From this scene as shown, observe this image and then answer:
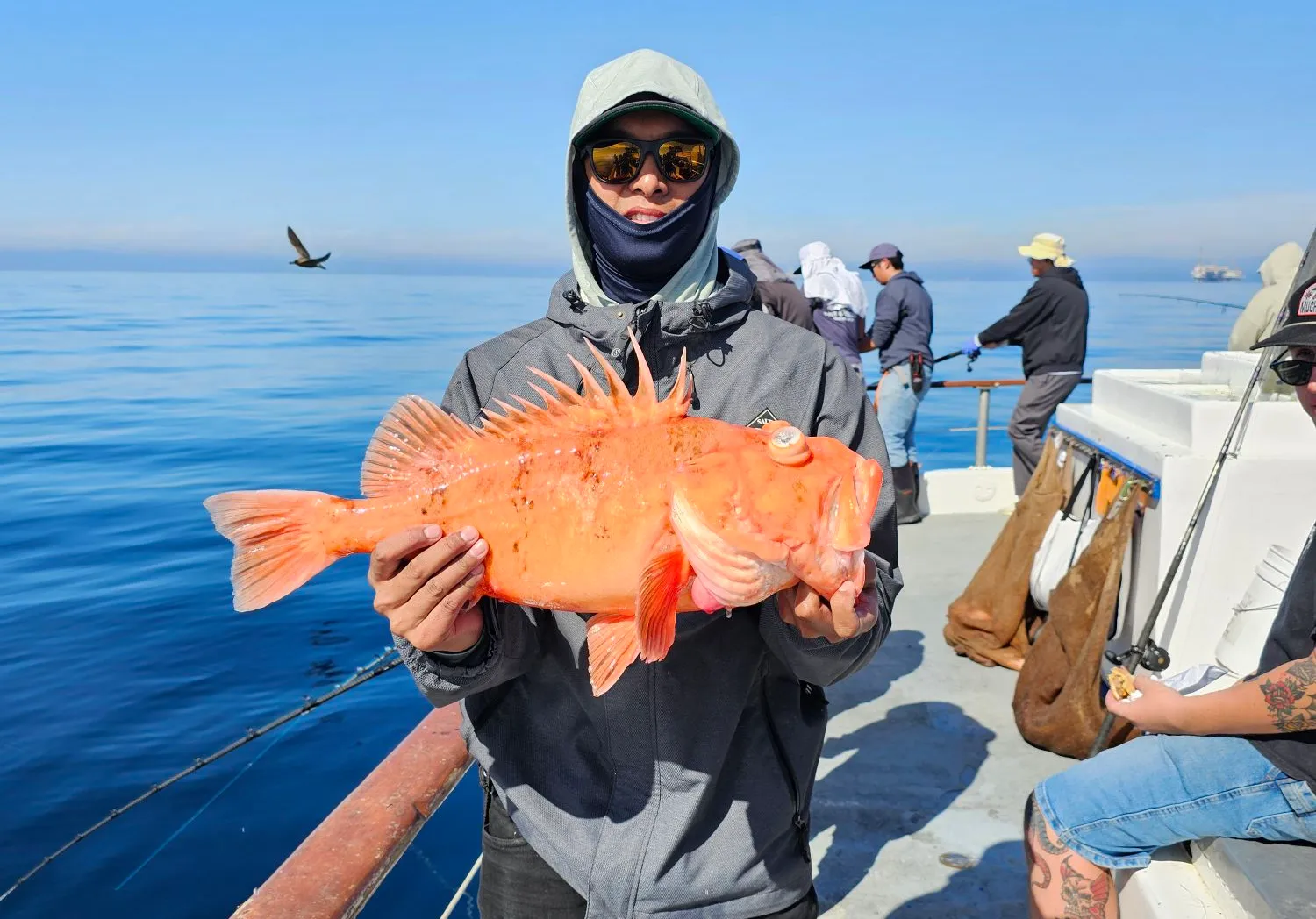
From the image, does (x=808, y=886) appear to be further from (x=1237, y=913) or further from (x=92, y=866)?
(x=92, y=866)

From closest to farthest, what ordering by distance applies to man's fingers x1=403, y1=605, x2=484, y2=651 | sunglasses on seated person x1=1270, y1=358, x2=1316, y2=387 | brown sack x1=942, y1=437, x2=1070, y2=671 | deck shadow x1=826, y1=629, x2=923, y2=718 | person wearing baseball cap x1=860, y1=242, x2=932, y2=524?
man's fingers x1=403, y1=605, x2=484, y2=651
sunglasses on seated person x1=1270, y1=358, x2=1316, y2=387
deck shadow x1=826, y1=629, x2=923, y2=718
brown sack x1=942, y1=437, x2=1070, y2=671
person wearing baseball cap x1=860, y1=242, x2=932, y2=524

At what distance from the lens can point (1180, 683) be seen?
126 inches

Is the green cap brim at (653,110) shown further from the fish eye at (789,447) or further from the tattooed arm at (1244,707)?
the tattooed arm at (1244,707)

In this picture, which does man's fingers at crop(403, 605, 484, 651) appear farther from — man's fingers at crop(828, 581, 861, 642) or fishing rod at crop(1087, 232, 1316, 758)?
fishing rod at crop(1087, 232, 1316, 758)

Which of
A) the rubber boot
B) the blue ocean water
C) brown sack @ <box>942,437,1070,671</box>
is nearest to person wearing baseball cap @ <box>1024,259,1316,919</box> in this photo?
brown sack @ <box>942,437,1070,671</box>

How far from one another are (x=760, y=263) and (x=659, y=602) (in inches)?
287

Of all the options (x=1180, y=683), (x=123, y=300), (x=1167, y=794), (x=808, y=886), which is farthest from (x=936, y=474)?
(x=123, y=300)

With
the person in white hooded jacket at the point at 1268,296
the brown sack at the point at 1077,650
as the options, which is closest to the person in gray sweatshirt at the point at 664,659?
the brown sack at the point at 1077,650

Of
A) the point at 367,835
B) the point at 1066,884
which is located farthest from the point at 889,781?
the point at 367,835

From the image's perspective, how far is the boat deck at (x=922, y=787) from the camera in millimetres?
3717

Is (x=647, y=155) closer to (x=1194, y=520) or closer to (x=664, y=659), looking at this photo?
(x=664, y=659)

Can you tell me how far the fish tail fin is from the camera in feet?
6.34

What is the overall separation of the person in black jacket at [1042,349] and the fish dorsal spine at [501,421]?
813 centimetres

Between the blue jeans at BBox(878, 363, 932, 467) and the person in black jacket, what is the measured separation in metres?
0.95
